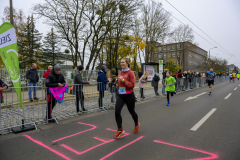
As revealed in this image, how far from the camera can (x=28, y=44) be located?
86.0 feet

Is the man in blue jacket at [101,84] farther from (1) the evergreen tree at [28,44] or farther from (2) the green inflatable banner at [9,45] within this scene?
(1) the evergreen tree at [28,44]

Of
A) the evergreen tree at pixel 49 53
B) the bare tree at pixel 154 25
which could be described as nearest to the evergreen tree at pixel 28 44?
the evergreen tree at pixel 49 53

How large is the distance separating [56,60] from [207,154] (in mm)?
30202

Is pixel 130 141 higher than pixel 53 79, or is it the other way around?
pixel 53 79

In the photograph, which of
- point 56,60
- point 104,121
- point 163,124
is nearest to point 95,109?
point 104,121

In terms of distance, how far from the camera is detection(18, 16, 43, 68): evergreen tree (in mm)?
25438

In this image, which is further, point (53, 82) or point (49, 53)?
point (49, 53)

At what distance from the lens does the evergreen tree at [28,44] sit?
1001 inches

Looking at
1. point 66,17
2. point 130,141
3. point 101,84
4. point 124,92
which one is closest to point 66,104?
point 101,84

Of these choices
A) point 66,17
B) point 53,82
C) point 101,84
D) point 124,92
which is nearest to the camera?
point 124,92

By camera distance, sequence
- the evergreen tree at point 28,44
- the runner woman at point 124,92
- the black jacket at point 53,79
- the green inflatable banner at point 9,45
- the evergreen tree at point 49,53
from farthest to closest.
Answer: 1. the evergreen tree at point 49,53
2. the evergreen tree at point 28,44
3. the black jacket at point 53,79
4. the green inflatable banner at point 9,45
5. the runner woman at point 124,92

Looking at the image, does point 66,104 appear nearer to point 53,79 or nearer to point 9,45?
point 53,79

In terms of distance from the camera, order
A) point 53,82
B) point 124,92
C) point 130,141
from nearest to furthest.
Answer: point 130,141 → point 124,92 → point 53,82

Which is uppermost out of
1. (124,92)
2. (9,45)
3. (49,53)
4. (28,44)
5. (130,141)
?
(28,44)
